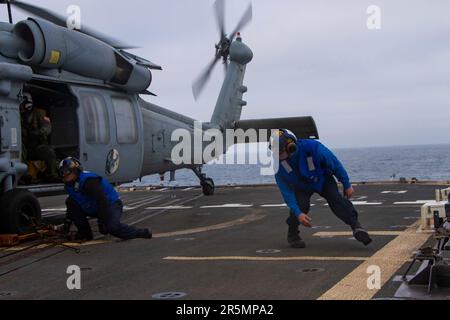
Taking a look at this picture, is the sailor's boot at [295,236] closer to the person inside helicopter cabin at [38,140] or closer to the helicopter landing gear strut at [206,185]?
the person inside helicopter cabin at [38,140]

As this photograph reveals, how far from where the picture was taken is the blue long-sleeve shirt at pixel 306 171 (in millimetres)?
7356

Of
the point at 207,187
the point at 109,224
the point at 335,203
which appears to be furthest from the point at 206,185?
the point at 335,203

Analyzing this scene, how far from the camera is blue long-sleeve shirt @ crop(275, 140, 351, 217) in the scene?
7.36 m

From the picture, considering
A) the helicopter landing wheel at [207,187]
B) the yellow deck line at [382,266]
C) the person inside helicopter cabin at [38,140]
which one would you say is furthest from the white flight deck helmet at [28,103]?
the helicopter landing wheel at [207,187]

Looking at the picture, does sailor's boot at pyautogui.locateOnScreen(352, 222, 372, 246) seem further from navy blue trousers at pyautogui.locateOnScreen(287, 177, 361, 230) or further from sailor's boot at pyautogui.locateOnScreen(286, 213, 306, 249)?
sailor's boot at pyautogui.locateOnScreen(286, 213, 306, 249)

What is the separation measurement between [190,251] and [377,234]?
8.69 feet

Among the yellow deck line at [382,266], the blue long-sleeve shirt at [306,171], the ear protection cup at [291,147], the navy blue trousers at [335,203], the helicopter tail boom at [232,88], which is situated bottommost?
the yellow deck line at [382,266]

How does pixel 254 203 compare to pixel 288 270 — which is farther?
pixel 254 203

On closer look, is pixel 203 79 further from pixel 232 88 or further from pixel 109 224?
pixel 109 224
